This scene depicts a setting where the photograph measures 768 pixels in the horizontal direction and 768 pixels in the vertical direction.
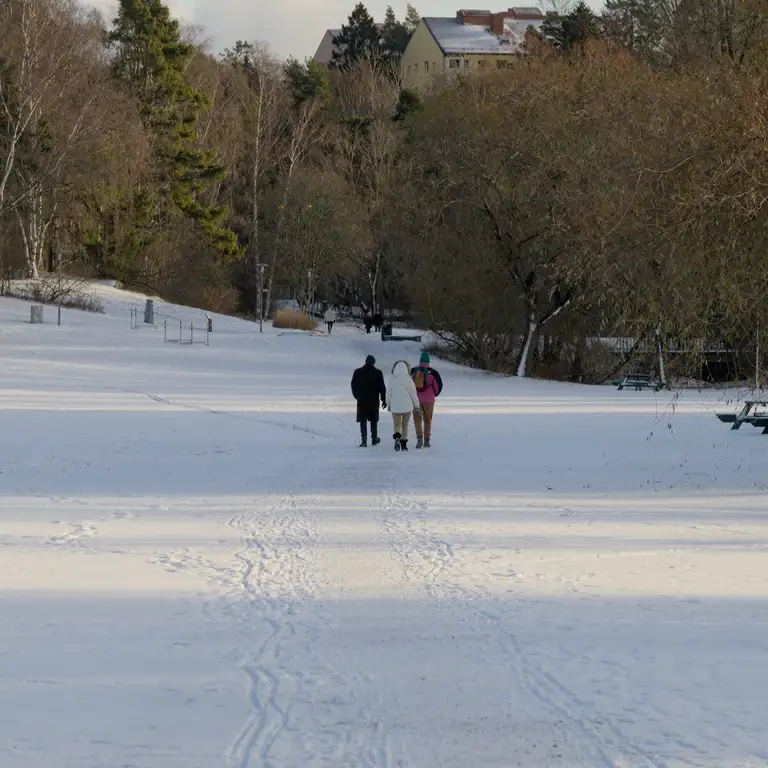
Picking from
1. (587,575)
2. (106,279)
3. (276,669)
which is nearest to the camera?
(276,669)

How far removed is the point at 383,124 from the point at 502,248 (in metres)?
35.7

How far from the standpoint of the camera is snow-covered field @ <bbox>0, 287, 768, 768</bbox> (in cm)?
582

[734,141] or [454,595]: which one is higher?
[734,141]

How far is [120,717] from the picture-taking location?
6.07 m

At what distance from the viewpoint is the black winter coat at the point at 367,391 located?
19.6m

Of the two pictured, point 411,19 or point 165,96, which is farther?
point 411,19

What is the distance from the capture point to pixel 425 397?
19.8 metres

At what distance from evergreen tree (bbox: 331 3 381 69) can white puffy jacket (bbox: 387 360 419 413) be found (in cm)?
7937

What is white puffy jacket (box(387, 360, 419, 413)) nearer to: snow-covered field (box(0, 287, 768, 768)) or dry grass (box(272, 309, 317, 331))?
snow-covered field (box(0, 287, 768, 768))

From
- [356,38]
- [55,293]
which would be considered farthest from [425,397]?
[356,38]

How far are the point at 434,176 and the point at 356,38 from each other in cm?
6025

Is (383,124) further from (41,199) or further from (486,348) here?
(486,348)

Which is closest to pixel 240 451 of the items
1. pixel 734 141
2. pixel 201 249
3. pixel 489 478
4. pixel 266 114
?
pixel 489 478

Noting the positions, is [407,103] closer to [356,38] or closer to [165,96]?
[165,96]
